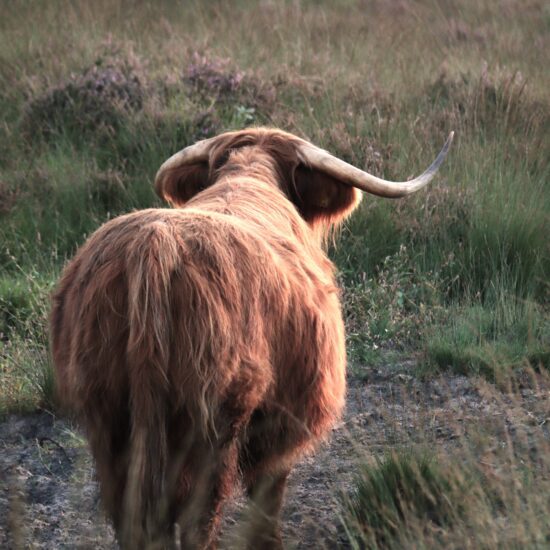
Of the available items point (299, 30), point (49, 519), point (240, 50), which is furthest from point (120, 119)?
point (49, 519)

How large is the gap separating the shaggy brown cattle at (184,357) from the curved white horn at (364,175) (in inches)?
30.3

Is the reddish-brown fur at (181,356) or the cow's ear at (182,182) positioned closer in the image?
the reddish-brown fur at (181,356)

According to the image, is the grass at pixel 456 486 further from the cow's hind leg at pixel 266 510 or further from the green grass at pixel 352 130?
the green grass at pixel 352 130

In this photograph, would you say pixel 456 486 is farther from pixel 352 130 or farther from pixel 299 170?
pixel 352 130

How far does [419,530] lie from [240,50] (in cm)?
666

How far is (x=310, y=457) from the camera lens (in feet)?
14.0

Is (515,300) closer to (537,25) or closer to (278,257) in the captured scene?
(278,257)

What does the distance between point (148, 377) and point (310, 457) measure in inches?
69.4

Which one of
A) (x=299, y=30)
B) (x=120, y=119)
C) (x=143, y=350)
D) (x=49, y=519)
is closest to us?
(x=143, y=350)

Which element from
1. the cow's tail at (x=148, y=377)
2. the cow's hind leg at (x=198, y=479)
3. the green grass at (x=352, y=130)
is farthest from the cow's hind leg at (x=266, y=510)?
the green grass at (x=352, y=130)

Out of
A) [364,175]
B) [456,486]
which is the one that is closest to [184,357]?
[456,486]

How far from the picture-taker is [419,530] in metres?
2.68

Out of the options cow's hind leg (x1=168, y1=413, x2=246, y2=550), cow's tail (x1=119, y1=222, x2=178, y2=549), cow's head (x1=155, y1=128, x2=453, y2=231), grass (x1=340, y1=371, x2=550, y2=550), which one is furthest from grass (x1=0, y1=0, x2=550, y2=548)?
cow's head (x1=155, y1=128, x2=453, y2=231)

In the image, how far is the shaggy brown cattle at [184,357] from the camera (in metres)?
2.63
